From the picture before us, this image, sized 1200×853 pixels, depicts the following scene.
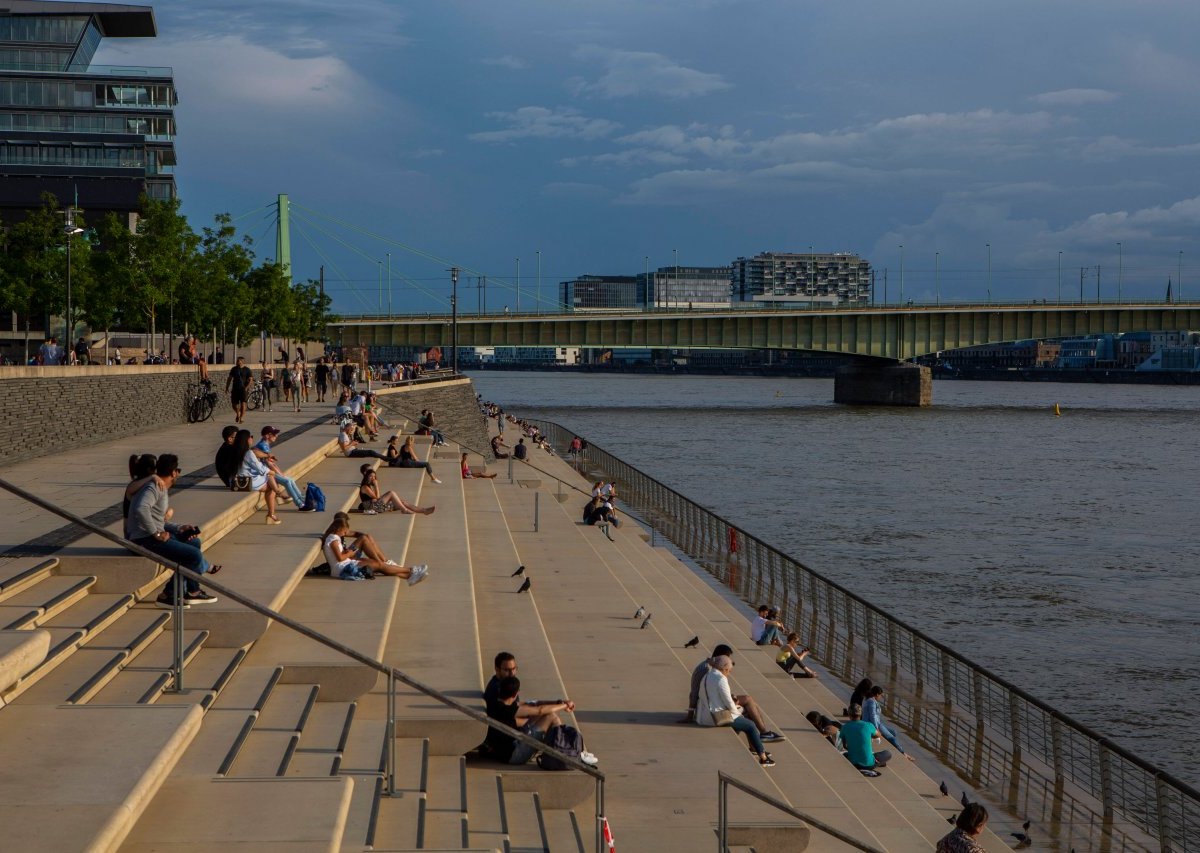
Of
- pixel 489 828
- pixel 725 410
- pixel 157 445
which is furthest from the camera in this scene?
pixel 725 410

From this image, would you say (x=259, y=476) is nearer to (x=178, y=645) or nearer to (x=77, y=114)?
(x=178, y=645)

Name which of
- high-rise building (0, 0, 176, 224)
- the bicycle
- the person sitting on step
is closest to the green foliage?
the bicycle

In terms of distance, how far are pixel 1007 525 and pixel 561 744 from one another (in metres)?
32.1

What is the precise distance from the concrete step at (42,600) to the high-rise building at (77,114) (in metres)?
59.8

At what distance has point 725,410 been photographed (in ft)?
327

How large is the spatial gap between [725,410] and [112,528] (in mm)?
86819

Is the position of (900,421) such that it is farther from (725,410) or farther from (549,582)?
(549,582)

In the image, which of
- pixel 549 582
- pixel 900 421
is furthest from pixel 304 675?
pixel 900 421

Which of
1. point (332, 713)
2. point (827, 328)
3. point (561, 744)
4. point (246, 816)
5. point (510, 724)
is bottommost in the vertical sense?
point (561, 744)

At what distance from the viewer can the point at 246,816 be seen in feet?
23.9

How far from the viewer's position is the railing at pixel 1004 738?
1315 centimetres

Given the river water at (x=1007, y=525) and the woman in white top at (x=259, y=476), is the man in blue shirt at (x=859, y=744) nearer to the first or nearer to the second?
the river water at (x=1007, y=525)

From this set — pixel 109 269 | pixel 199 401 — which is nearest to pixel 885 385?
pixel 109 269

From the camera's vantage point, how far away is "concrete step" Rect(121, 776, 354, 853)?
6.88 m
